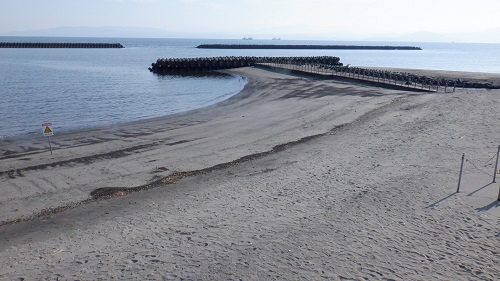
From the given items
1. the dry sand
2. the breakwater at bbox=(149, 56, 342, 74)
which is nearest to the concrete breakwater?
the breakwater at bbox=(149, 56, 342, 74)

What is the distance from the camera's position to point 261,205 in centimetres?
1081

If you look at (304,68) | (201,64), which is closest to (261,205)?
(304,68)

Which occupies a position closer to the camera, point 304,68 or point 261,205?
point 261,205

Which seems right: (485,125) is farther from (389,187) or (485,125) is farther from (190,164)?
(190,164)

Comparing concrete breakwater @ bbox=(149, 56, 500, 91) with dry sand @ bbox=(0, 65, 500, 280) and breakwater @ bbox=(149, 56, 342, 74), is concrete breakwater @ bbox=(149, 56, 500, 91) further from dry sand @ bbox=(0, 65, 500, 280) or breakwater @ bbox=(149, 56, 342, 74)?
dry sand @ bbox=(0, 65, 500, 280)

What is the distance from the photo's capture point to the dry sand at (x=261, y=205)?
25.7 feet

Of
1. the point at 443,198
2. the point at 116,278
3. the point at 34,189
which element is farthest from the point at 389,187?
the point at 34,189

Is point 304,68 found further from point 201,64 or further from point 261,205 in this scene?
point 261,205


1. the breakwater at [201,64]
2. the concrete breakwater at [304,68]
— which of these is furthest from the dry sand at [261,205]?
the breakwater at [201,64]

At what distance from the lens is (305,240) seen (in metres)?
8.81

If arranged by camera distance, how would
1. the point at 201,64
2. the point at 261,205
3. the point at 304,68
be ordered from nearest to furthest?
1. the point at 261,205
2. the point at 304,68
3. the point at 201,64

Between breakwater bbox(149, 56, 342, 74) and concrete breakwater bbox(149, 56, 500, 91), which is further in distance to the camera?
breakwater bbox(149, 56, 342, 74)

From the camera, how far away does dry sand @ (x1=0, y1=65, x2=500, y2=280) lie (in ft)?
25.7

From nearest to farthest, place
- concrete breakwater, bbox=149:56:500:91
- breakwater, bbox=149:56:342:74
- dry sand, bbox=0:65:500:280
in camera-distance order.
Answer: dry sand, bbox=0:65:500:280 → concrete breakwater, bbox=149:56:500:91 → breakwater, bbox=149:56:342:74
